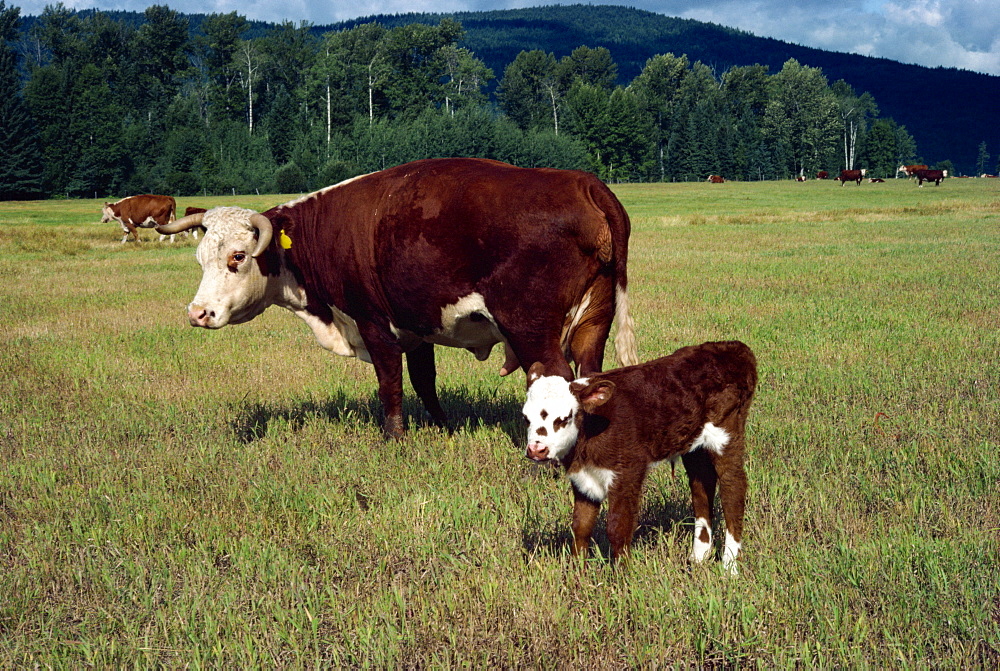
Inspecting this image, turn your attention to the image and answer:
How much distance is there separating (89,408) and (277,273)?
2688 mm

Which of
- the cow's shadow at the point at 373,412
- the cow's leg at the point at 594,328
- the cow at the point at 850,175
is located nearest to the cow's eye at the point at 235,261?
the cow's shadow at the point at 373,412

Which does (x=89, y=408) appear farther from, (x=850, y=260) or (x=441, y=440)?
(x=850, y=260)

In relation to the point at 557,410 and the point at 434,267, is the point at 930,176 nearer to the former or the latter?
the point at 434,267

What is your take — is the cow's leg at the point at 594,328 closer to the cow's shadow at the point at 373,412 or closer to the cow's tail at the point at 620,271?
the cow's tail at the point at 620,271

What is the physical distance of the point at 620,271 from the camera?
21.4 feet

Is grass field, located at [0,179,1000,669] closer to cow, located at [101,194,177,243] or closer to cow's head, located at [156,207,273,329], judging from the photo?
cow's head, located at [156,207,273,329]

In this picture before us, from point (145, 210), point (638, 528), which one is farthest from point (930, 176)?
point (638, 528)

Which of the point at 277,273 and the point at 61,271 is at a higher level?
the point at 277,273

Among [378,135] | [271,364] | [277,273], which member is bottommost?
[271,364]

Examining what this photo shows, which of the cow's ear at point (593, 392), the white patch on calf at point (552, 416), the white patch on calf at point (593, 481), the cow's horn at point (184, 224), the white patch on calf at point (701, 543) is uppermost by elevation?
the cow's horn at point (184, 224)

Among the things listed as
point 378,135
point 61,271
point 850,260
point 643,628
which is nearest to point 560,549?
point 643,628

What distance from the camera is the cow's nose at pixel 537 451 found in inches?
161

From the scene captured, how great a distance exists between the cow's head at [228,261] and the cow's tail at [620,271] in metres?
3.04

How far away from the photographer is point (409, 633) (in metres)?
4.18
